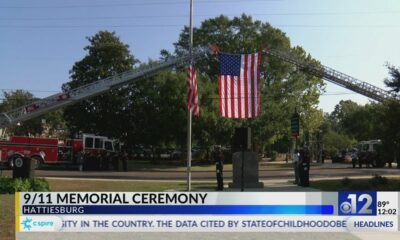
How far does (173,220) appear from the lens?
960 cm

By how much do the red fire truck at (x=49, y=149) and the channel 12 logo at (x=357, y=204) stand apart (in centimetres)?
2910

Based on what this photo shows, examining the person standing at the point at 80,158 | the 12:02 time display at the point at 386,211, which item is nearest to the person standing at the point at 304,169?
the 12:02 time display at the point at 386,211

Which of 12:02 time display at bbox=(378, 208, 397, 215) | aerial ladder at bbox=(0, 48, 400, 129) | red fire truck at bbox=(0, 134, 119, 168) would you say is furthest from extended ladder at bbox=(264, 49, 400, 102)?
12:02 time display at bbox=(378, 208, 397, 215)

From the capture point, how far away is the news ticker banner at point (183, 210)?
30.9ft

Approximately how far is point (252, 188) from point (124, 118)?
4463 centimetres

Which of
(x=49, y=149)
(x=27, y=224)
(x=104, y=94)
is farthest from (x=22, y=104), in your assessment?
(x=27, y=224)

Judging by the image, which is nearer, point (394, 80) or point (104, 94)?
point (394, 80)

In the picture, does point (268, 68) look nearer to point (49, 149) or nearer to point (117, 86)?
point (117, 86)

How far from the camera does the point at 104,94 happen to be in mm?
66000

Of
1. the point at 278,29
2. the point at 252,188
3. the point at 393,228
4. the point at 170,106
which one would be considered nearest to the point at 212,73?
the point at 278,29

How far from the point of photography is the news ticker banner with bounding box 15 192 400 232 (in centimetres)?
941

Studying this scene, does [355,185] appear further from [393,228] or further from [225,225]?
[225,225]

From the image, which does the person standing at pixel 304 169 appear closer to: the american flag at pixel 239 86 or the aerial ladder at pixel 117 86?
the american flag at pixel 239 86

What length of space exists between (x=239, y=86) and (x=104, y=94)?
4450 cm
